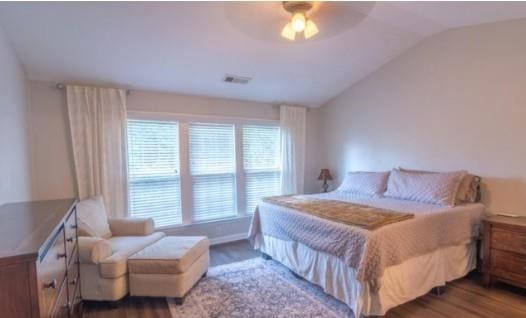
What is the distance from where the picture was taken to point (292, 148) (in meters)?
4.54

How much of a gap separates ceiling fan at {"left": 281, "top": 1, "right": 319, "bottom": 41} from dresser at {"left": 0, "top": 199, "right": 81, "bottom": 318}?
6.51 feet

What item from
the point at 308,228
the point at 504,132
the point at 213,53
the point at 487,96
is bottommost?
the point at 308,228

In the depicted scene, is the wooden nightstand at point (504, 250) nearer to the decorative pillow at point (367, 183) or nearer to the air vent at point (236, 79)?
the decorative pillow at point (367, 183)

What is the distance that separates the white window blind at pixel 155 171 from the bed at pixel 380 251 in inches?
54.3

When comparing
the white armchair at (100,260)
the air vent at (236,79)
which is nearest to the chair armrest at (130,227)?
the white armchair at (100,260)

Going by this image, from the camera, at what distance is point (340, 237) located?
2.29 m

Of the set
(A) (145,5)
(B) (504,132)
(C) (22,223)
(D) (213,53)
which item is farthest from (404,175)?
(C) (22,223)

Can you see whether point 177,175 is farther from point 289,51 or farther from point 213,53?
point 289,51

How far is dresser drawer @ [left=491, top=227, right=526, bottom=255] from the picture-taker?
2.44m

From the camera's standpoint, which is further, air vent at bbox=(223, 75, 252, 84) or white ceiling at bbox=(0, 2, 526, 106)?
air vent at bbox=(223, 75, 252, 84)

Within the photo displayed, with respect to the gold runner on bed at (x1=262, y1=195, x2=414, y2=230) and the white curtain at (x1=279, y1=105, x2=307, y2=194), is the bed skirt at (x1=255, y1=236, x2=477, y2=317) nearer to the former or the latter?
the gold runner on bed at (x1=262, y1=195, x2=414, y2=230)

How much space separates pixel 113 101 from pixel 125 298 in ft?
6.84

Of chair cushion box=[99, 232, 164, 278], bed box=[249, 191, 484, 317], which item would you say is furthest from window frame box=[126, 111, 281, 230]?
bed box=[249, 191, 484, 317]

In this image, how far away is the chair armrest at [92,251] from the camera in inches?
90.4
